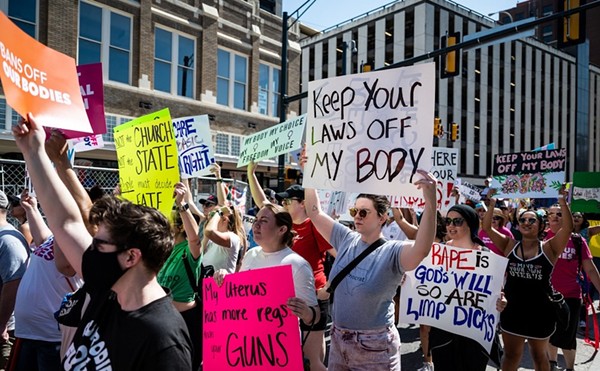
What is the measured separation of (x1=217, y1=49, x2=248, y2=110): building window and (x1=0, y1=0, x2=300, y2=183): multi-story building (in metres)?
0.05

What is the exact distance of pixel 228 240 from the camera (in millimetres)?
4742

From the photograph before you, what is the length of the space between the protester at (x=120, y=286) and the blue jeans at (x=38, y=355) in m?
1.67

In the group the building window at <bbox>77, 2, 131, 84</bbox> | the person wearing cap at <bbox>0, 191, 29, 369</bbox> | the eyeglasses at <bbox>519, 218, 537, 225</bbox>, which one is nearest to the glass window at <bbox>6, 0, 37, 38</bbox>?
the building window at <bbox>77, 2, 131, 84</bbox>

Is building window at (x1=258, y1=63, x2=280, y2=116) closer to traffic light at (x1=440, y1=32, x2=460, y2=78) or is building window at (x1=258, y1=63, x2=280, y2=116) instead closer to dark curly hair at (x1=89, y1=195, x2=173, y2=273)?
traffic light at (x1=440, y1=32, x2=460, y2=78)

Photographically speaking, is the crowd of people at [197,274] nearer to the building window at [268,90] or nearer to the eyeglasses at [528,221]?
the eyeglasses at [528,221]

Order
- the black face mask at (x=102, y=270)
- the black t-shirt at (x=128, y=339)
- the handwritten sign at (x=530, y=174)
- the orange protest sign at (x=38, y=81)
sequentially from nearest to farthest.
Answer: the black t-shirt at (x=128, y=339) → the black face mask at (x=102, y=270) → the orange protest sign at (x=38, y=81) → the handwritten sign at (x=530, y=174)

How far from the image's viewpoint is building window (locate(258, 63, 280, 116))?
23547 millimetres

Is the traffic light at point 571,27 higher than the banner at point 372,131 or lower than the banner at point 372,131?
higher

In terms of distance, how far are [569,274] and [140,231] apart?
5.56 m

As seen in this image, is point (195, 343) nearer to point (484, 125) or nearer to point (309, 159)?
point (309, 159)

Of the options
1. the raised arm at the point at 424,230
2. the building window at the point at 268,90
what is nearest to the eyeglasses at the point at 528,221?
the raised arm at the point at 424,230

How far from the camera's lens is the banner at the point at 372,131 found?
10.9 feet

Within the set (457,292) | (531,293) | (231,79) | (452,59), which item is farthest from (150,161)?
(231,79)

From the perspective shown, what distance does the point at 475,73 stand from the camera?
164 feet
